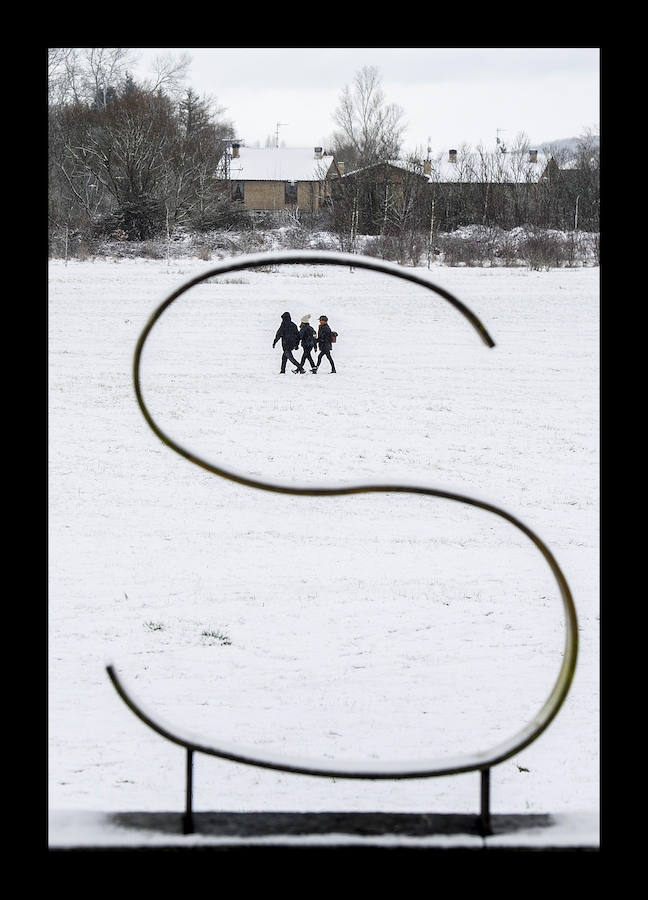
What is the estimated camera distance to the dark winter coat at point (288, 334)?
14070 mm

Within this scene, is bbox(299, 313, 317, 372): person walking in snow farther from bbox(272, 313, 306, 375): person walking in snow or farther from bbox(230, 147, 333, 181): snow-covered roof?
bbox(230, 147, 333, 181): snow-covered roof

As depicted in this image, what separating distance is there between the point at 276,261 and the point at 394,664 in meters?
4.82

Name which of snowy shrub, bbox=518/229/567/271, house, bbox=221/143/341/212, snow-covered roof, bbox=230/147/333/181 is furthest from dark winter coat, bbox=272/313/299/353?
snow-covered roof, bbox=230/147/333/181

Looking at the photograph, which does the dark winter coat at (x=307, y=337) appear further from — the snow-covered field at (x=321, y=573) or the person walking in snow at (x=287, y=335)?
the snow-covered field at (x=321, y=573)

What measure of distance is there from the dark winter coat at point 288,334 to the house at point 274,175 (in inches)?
923

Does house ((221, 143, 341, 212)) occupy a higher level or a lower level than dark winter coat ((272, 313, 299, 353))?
higher

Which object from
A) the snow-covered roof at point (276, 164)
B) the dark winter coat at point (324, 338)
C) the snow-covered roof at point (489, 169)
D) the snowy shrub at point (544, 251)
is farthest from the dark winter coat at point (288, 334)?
the snow-covered roof at point (276, 164)

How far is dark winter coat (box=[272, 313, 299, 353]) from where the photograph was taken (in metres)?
14.1

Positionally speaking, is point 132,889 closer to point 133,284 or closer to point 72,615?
point 72,615

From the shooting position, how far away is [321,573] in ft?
26.2

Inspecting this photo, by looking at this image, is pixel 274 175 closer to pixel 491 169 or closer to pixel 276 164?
pixel 276 164

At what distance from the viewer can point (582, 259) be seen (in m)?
26.8

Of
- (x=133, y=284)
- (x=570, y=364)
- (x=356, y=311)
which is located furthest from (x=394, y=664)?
(x=133, y=284)
